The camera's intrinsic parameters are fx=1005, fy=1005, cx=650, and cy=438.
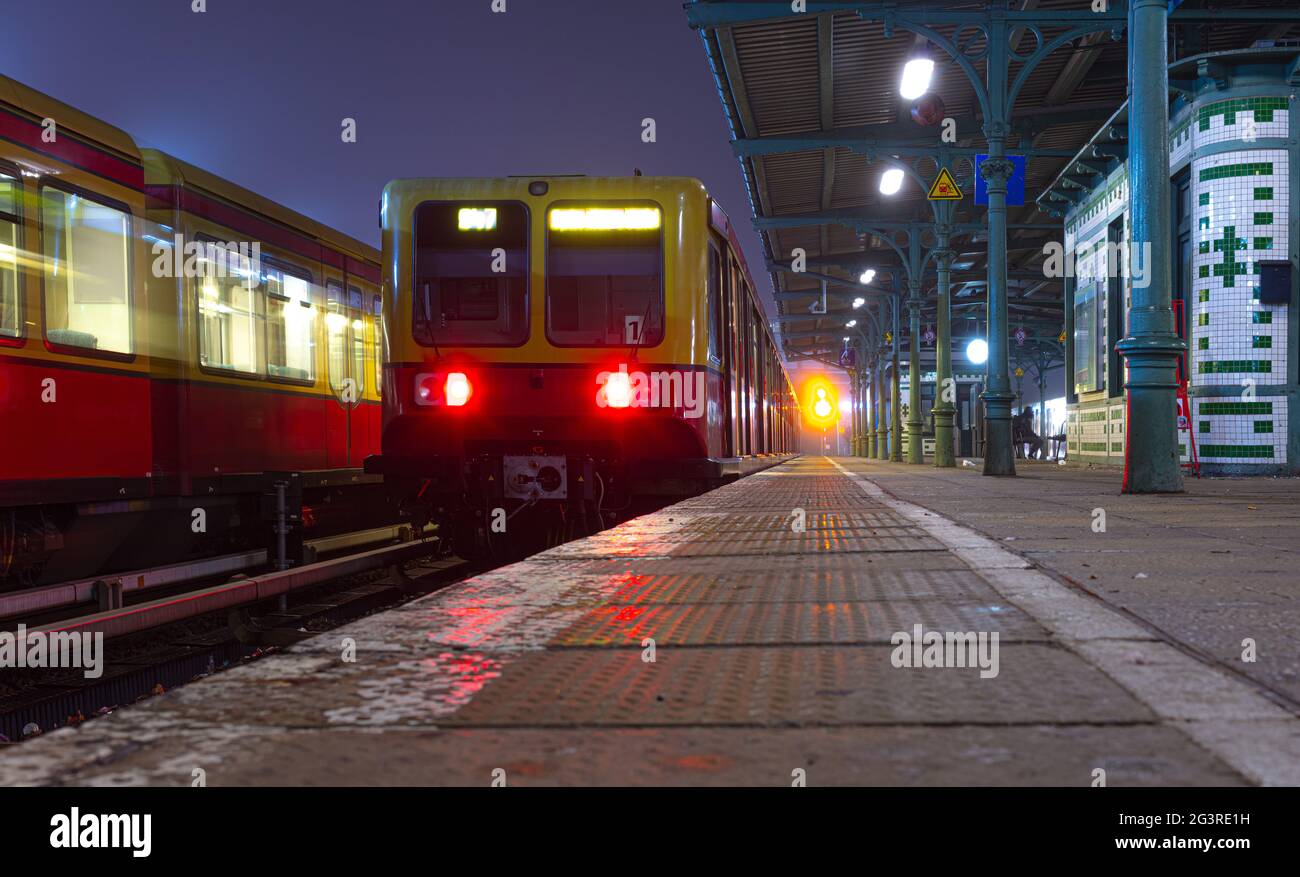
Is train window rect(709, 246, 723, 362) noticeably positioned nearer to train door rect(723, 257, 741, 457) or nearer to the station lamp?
train door rect(723, 257, 741, 457)

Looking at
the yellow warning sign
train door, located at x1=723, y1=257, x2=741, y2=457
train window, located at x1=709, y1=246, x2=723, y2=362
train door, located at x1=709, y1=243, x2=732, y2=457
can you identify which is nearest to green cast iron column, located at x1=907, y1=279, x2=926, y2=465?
the yellow warning sign

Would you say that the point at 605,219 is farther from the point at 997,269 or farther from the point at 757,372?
the point at 997,269

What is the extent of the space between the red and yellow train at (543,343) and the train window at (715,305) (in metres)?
0.14

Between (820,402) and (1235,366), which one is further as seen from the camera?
(820,402)

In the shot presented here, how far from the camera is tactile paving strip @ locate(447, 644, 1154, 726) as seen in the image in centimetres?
165

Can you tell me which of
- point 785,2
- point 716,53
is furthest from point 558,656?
point 716,53

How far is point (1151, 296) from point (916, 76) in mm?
7886

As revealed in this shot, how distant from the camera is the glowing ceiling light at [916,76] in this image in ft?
47.0

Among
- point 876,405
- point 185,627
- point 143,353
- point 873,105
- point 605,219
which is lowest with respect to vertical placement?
point 185,627

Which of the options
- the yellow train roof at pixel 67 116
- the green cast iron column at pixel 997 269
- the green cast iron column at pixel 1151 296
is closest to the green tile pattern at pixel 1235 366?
the green cast iron column at pixel 997 269

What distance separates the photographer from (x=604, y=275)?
7.43 m

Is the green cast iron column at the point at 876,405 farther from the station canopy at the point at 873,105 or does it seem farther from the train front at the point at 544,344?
the train front at the point at 544,344

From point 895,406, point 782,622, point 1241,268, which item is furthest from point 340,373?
point 895,406
